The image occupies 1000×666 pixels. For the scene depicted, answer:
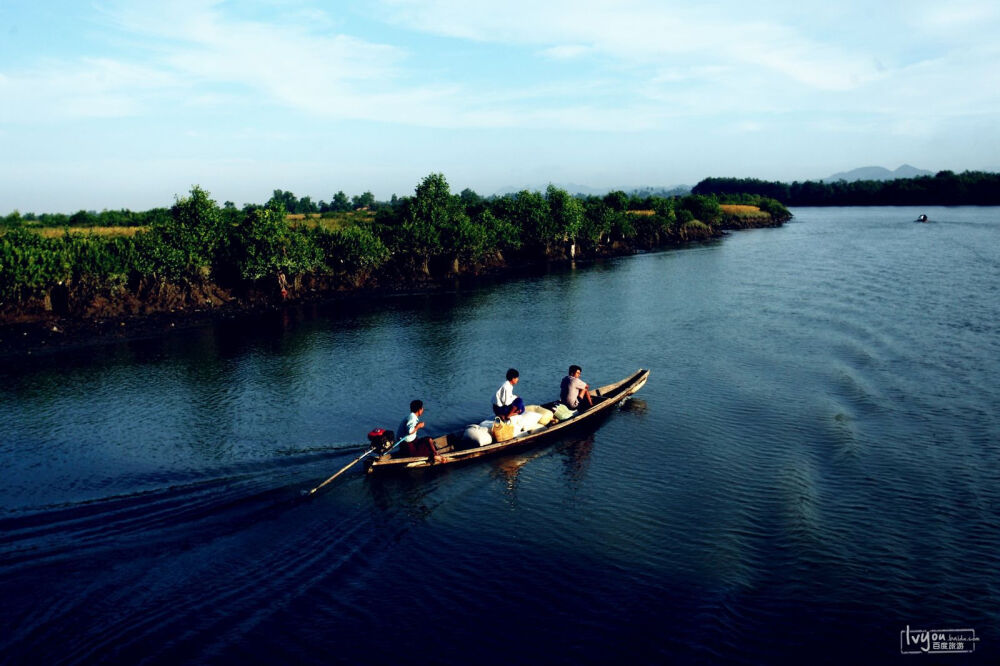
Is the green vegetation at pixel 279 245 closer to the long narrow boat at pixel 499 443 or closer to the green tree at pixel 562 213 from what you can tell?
the green tree at pixel 562 213

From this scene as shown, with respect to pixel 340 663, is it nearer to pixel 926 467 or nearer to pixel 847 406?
pixel 926 467

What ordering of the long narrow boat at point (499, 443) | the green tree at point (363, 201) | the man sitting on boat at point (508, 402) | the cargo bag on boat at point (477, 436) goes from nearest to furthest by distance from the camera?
1. the long narrow boat at point (499, 443)
2. the cargo bag on boat at point (477, 436)
3. the man sitting on boat at point (508, 402)
4. the green tree at point (363, 201)

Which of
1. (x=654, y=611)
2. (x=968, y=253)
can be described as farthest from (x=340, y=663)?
(x=968, y=253)

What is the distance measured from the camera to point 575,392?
21.8m

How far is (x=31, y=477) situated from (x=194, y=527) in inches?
282

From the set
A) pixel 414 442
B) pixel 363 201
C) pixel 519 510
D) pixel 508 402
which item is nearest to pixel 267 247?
pixel 508 402

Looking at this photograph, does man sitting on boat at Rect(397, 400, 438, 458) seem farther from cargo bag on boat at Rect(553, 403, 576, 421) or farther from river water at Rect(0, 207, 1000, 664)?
cargo bag on boat at Rect(553, 403, 576, 421)

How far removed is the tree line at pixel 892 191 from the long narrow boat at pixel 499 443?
5669 inches

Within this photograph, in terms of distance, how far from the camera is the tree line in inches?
5320

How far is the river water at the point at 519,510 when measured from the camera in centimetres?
1156

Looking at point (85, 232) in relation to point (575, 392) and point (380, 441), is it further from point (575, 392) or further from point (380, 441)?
point (575, 392)

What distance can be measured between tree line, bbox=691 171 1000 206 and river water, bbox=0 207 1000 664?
5144 inches

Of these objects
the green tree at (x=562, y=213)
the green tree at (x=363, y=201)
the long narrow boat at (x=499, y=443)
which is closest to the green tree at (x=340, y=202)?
the green tree at (x=363, y=201)

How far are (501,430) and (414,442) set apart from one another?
2807 millimetres
